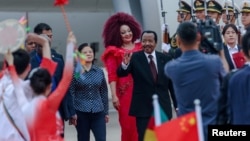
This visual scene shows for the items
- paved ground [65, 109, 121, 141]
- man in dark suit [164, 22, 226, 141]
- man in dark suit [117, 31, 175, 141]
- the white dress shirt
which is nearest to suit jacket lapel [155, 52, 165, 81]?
man in dark suit [117, 31, 175, 141]

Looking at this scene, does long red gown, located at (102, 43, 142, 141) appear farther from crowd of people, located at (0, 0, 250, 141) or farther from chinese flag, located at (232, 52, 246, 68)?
chinese flag, located at (232, 52, 246, 68)

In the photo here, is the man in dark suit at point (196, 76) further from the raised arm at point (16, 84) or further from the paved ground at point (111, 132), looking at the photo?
the paved ground at point (111, 132)

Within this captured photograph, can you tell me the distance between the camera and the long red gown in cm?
761

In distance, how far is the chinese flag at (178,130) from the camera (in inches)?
184

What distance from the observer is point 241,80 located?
15.3ft

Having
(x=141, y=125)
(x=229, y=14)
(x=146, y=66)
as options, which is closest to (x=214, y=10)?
(x=229, y=14)

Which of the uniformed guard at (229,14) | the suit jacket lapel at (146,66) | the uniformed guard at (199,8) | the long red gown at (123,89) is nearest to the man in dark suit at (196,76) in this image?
the suit jacket lapel at (146,66)

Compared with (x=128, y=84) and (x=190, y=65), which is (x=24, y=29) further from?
(x=128, y=84)

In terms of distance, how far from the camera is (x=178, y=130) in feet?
15.3

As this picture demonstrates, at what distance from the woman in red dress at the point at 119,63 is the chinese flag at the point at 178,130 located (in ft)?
9.46

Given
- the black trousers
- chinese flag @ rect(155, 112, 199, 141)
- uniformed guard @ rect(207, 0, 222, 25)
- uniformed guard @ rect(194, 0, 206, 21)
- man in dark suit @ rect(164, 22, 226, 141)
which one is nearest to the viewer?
chinese flag @ rect(155, 112, 199, 141)

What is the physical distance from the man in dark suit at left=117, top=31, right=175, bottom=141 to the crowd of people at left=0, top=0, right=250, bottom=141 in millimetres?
10

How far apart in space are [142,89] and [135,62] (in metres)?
0.29

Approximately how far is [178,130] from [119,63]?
307cm
